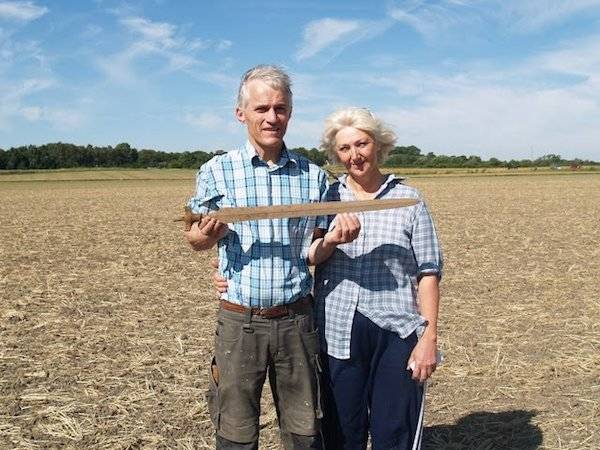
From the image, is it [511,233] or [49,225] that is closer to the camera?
[511,233]

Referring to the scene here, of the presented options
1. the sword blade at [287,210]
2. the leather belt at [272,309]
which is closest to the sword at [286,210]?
the sword blade at [287,210]

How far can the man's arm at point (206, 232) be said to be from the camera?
2.54m

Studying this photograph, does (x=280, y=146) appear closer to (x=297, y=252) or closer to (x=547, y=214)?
(x=297, y=252)

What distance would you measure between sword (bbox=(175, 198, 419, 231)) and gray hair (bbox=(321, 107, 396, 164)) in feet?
1.36

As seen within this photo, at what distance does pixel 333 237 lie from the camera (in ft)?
8.89

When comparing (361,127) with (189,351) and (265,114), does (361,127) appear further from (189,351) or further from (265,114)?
(189,351)

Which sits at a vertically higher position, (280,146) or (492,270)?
(280,146)

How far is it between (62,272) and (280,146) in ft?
29.3

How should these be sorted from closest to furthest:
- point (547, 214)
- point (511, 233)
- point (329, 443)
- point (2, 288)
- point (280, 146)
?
point (280, 146) → point (329, 443) → point (2, 288) → point (511, 233) → point (547, 214)

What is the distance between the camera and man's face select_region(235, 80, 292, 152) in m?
2.68

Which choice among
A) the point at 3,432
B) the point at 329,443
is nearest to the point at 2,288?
the point at 3,432

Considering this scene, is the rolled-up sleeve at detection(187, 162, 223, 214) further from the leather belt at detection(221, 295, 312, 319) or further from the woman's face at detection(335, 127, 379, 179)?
the woman's face at detection(335, 127, 379, 179)

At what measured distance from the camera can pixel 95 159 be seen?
9988 cm

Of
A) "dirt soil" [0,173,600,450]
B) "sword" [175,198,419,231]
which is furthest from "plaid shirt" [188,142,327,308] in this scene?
"dirt soil" [0,173,600,450]
